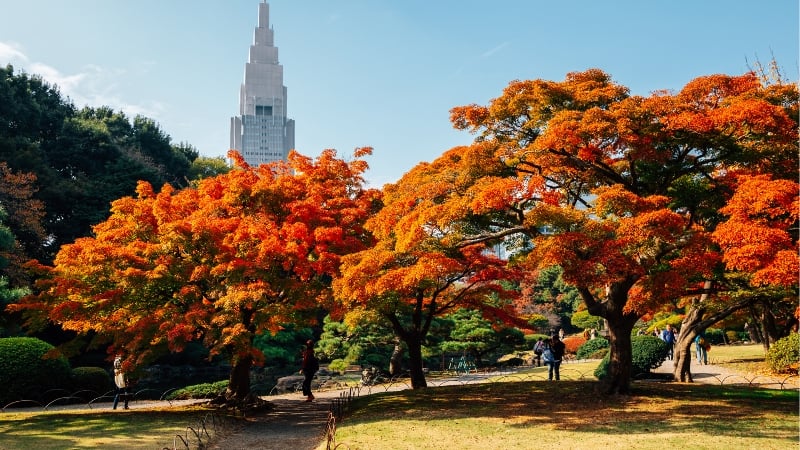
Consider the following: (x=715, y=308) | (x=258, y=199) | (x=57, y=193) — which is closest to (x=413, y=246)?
(x=258, y=199)

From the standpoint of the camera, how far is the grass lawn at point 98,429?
11469 mm

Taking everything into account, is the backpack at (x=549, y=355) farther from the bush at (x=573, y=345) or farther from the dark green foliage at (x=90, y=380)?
the bush at (x=573, y=345)

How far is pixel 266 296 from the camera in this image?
52.1 ft

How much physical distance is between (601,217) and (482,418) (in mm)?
5206

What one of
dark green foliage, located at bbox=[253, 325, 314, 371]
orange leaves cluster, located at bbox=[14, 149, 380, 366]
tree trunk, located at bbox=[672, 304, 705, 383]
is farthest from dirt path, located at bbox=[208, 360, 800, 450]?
dark green foliage, located at bbox=[253, 325, 314, 371]

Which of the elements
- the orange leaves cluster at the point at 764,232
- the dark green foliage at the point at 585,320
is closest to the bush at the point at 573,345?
the dark green foliage at the point at 585,320

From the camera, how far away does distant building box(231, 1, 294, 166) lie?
190250 mm

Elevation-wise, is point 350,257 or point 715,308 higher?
point 350,257

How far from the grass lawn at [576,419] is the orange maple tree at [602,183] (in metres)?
1.82

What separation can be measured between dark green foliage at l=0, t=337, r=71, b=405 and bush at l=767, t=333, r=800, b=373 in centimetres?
2482

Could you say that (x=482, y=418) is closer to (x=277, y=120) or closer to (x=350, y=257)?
(x=350, y=257)

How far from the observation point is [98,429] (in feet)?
43.4

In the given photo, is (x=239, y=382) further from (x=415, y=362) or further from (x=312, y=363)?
(x=415, y=362)

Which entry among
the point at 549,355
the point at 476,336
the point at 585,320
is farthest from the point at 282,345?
the point at 585,320
